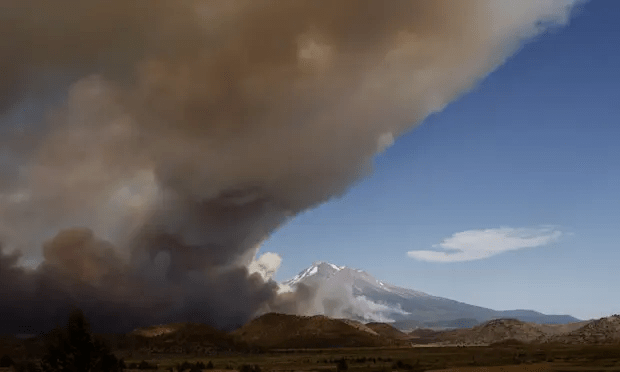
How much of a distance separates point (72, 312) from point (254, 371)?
9942cm

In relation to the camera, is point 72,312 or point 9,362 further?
point 9,362

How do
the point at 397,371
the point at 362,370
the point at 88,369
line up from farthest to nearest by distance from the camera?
the point at 362,370
the point at 397,371
the point at 88,369

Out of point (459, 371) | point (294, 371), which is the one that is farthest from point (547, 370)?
point (294, 371)

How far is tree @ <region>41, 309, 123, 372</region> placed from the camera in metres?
42.3

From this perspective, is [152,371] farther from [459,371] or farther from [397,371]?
[459,371]

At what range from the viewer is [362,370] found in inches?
5581

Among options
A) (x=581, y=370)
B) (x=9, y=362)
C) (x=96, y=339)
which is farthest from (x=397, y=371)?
(x=9, y=362)

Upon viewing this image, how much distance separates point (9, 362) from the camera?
158625 mm

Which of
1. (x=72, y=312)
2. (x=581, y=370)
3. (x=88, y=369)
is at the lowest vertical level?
(x=581, y=370)

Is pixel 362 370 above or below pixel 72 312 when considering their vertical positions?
below

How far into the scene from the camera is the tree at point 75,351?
1666 inches

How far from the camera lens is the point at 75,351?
42.8m

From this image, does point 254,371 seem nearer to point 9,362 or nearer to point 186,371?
point 186,371

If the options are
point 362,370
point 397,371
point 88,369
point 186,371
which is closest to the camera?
point 88,369
